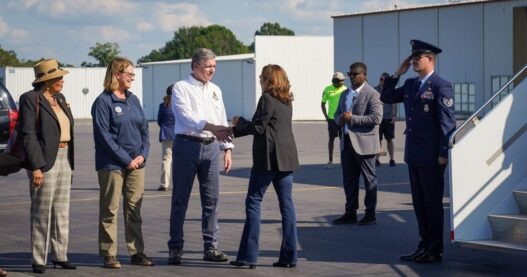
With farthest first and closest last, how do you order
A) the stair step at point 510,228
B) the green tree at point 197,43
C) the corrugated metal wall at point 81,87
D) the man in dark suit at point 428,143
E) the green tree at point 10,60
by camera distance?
the green tree at point 197,43, the green tree at point 10,60, the corrugated metal wall at point 81,87, the man in dark suit at point 428,143, the stair step at point 510,228

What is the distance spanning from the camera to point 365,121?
509 inches

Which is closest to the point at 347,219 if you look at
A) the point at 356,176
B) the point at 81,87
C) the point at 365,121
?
the point at 356,176

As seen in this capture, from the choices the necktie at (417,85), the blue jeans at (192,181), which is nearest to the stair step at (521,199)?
the necktie at (417,85)

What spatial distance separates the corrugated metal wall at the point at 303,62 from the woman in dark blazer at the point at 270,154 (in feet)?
188

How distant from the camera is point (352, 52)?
2425 inches

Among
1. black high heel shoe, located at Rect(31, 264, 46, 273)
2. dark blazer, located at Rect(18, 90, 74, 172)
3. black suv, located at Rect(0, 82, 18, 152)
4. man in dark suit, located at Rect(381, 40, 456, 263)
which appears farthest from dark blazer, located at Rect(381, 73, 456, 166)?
black suv, located at Rect(0, 82, 18, 152)

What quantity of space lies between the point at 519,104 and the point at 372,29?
169ft

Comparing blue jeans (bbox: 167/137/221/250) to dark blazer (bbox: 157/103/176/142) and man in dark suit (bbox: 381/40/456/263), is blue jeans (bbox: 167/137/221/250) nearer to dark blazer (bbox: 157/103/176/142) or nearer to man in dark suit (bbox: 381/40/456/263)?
man in dark suit (bbox: 381/40/456/263)

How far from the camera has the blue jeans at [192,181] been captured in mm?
10023

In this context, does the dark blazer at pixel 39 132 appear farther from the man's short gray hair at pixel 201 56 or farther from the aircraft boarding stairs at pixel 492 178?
the aircraft boarding stairs at pixel 492 178

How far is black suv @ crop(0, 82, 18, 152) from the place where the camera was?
15477 millimetres

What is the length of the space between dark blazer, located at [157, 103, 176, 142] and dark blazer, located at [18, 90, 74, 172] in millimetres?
7469

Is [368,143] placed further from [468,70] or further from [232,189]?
[468,70]

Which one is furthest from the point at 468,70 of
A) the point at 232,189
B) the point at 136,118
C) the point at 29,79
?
the point at 136,118
